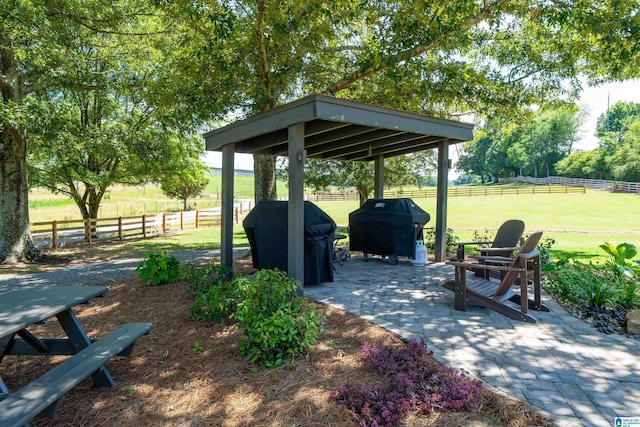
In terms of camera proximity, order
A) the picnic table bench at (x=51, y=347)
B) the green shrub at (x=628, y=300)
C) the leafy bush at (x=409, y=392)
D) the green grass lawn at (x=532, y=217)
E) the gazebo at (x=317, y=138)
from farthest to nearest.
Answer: the green grass lawn at (x=532, y=217) < the gazebo at (x=317, y=138) < the green shrub at (x=628, y=300) < the leafy bush at (x=409, y=392) < the picnic table bench at (x=51, y=347)

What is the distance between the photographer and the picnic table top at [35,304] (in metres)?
2.40

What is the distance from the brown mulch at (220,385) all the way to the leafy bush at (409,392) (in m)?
0.08

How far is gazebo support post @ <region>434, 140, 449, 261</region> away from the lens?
7.61 metres

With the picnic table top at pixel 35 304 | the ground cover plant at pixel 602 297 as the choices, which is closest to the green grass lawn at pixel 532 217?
the ground cover plant at pixel 602 297

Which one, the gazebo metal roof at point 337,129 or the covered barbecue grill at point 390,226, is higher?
the gazebo metal roof at point 337,129

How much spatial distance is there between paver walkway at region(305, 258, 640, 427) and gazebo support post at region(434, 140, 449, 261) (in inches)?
92.6

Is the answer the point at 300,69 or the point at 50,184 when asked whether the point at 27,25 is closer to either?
the point at 300,69

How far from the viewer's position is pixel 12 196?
9.52 m

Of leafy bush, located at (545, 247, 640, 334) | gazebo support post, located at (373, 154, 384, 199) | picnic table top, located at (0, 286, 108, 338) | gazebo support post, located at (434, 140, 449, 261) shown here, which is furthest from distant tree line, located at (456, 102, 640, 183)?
picnic table top, located at (0, 286, 108, 338)

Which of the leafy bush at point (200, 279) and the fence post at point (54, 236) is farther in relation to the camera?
the fence post at point (54, 236)

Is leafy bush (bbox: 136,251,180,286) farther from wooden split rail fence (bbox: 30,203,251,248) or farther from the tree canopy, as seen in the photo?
the tree canopy

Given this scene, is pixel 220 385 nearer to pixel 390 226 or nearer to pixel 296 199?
pixel 296 199

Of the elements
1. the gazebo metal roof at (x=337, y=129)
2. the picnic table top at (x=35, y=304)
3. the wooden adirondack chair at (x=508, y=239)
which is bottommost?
the picnic table top at (x=35, y=304)

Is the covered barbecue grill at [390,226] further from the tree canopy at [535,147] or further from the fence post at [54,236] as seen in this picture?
the tree canopy at [535,147]
